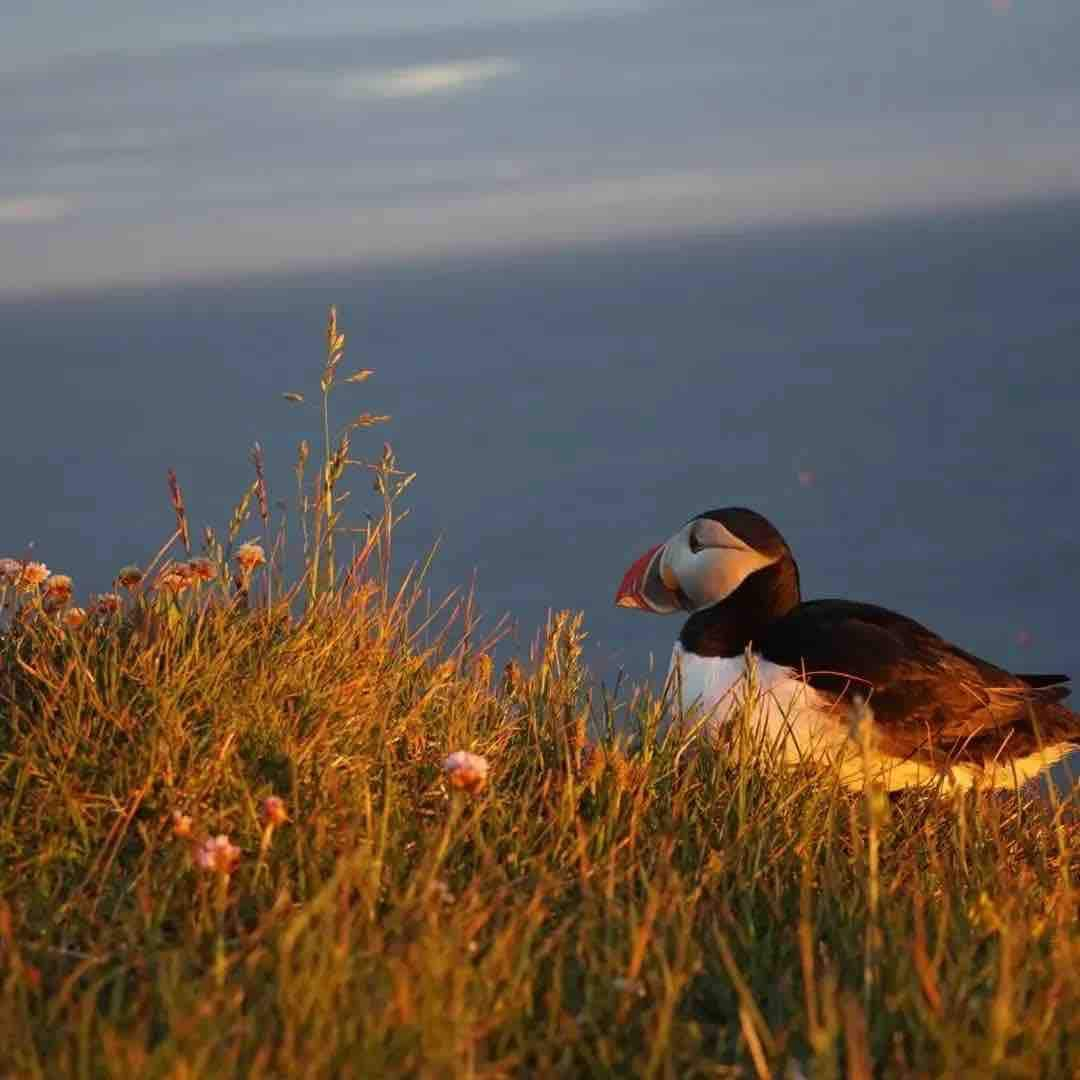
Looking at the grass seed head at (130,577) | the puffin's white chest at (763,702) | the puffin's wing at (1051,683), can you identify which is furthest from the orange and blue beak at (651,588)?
the grass seed head at (130,577)

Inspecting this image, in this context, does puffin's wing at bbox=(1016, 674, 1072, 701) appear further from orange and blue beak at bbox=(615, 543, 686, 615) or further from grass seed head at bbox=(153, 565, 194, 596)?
grass seed head at bbox=(153, 565, 194, 596)

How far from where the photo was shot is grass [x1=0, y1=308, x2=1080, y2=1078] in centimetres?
295

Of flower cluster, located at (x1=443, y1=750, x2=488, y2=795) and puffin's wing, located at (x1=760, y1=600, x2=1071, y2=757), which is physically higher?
flower cluster, located at (x1=443, y1=750, x2=488, y2=795)

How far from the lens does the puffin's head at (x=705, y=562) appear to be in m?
6.59

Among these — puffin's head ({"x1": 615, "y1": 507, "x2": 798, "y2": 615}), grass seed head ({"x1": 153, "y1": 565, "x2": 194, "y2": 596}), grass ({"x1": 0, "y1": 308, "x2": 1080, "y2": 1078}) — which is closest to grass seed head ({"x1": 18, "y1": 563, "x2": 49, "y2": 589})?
grass ({"x1": 0, "y1": 308, "x2": 1080, "y2": 1078})

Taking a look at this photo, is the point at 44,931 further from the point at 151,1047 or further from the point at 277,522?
the point at 277,522

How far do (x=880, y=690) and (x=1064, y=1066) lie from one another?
3.10 m

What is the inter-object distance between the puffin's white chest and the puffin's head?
32 centimetres

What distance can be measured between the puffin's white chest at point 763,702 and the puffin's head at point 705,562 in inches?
12.6

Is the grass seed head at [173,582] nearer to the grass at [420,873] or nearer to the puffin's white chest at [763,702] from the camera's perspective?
the grass at [420,873]

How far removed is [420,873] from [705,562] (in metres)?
3.49

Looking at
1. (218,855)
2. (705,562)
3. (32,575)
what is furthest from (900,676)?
(218,855)

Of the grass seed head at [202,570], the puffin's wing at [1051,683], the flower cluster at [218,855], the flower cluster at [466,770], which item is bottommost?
the puffin's wing at [1051,683]

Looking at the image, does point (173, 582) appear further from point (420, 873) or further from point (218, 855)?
point (420, 873)
